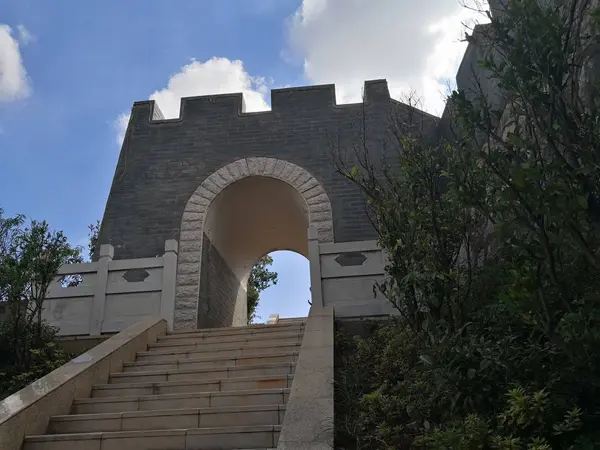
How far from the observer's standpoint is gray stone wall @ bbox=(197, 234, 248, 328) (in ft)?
27.9

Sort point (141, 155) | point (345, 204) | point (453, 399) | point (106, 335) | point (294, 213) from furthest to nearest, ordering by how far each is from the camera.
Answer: point (294, 213) < point (141, 155) < point (345, 204) < point (106, 335) < point (453, 399)

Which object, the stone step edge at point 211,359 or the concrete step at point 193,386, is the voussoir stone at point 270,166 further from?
the concrete step at point 193,386

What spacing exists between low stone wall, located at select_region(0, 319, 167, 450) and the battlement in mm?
4964

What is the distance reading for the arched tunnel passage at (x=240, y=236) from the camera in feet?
29.5

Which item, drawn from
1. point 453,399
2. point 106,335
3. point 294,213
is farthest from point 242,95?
point 453,399

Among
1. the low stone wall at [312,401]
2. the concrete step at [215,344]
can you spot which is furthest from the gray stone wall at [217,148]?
the low stone wall at [312,401]

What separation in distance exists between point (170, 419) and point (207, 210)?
5091 millimetres

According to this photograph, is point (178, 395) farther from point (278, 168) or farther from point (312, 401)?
point (278, 168)

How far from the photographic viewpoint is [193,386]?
4840mm

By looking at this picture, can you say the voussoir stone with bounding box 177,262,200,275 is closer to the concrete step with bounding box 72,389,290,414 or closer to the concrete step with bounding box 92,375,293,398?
the concrete step with bounding box 92,375,293,398

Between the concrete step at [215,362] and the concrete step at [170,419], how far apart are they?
121cm

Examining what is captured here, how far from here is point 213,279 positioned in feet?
30.2

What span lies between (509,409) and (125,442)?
2667mm

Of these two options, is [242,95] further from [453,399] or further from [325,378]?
[453,399]
